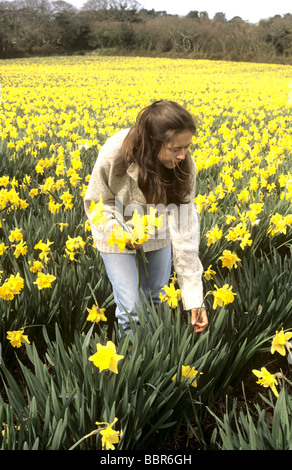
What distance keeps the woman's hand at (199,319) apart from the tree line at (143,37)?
4058cm

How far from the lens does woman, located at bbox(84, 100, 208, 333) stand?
186cm

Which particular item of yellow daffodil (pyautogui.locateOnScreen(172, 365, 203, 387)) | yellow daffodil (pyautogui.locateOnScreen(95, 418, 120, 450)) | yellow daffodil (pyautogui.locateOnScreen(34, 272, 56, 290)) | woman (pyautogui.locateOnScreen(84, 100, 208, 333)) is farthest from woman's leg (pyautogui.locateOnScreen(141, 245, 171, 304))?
yellow daffodil (pyautogui.locateOnScreen(95, 418, 120, 450))

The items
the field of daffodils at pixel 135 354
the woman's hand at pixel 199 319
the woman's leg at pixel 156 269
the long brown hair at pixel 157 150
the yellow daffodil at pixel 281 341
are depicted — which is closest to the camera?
the field of daffodils at pixel 135 354

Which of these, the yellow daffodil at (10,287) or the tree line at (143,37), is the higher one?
the tree line at (143,37)

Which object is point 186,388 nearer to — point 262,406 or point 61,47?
point 262,406

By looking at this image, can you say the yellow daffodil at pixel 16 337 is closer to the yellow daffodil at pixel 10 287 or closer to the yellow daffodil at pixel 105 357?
the yellow daffodil at pixel 10 287

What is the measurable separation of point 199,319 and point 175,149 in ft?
2.65

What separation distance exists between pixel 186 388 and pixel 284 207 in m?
2.23

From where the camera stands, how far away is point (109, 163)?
2.06m

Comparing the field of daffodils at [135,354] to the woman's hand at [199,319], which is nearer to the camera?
the field of daffodils at [135,354]

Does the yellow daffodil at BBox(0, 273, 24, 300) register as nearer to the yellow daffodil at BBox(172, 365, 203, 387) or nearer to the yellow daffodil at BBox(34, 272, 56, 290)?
the yellow daffodil at BBox(34, 272, 56, 290)

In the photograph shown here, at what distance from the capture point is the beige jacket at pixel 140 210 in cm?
206

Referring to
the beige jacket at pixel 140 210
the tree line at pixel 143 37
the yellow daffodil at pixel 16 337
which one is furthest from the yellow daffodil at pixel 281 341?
the tree line at pixel 143 37

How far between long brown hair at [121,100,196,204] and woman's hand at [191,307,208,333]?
0.56m
